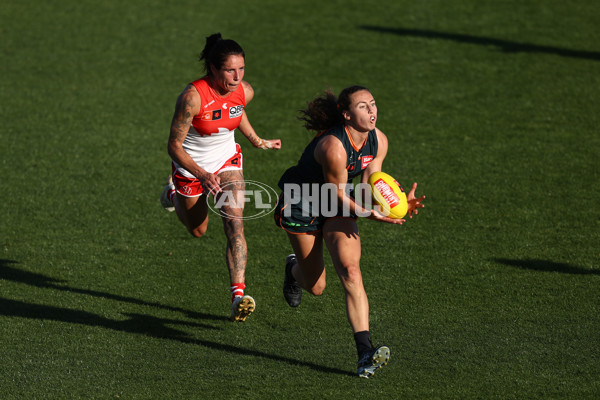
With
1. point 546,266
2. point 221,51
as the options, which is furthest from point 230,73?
point 546,266

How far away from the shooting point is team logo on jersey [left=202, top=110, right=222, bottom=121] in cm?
742

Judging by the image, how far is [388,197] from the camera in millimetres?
6219

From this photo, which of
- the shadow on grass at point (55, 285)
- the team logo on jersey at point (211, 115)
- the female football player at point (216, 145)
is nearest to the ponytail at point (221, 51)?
the female football player at point (216, 145)

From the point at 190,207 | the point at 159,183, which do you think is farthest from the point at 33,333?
the point at 159,183

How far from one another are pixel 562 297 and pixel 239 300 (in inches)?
128

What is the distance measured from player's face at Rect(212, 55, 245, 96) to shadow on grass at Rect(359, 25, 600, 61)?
9.82 meters

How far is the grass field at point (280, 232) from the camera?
6.48 metres

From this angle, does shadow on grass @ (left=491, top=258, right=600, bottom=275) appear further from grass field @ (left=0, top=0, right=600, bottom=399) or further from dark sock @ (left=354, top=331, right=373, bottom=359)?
dark sock @ (left=354, top=331, right=373, bottom=359)

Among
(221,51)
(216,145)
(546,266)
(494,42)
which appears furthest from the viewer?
(494,42)

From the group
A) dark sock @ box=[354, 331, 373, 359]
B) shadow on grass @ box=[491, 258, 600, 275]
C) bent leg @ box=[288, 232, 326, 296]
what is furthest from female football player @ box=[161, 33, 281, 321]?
shadow on grass @ box=[491, 258, 600, 275]

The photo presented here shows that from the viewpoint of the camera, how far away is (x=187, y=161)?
714cm

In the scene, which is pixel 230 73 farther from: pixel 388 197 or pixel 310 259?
pixel 388 197

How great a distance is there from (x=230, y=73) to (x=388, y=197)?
1972 millimetres

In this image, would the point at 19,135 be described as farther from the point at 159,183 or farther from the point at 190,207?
the point at 190,207
